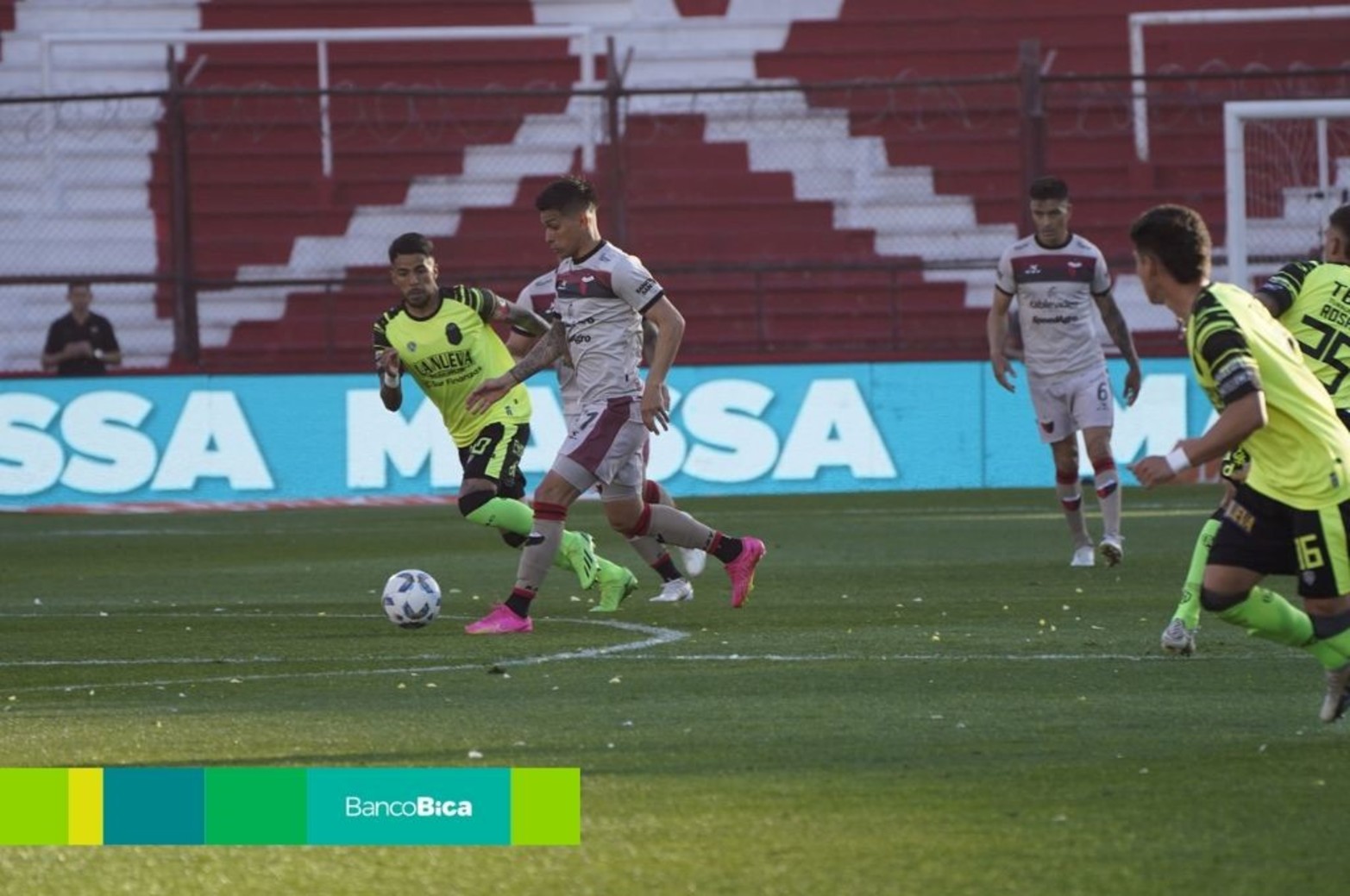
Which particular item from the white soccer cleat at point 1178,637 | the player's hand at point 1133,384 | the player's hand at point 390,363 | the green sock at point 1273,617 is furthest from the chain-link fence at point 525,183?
the green sock at point 1273,617

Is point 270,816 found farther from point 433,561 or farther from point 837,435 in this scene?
point 837,435

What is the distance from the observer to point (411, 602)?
1027 centimetres

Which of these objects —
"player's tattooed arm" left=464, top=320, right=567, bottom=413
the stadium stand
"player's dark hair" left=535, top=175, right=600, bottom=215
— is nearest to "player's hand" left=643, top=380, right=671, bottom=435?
"player's tattooed arm" left=464, top=320, right=567, bottom=413

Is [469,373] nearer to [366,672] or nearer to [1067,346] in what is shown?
[366,672]

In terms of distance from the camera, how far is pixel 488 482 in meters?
11.5

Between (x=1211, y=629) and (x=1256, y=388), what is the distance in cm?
348

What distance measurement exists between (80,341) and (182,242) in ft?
3.87

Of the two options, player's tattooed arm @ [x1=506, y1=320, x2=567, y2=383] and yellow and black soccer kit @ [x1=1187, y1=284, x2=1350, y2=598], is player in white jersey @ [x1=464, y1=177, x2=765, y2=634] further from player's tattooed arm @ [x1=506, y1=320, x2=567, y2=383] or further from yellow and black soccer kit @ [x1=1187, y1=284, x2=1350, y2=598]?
yellow and black soccer kit @ [x1=1187, y1=284, x2=1350, y2=598]

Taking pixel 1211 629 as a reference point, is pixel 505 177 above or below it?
above

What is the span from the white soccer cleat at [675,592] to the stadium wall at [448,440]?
7828 millimetres

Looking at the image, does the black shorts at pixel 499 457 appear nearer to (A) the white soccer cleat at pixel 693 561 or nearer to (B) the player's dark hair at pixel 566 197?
(A) the white soccer cleat at pixel 693 561

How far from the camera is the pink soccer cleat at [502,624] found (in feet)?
33.2

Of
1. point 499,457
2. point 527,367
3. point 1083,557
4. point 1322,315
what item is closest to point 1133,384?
point 1083,557

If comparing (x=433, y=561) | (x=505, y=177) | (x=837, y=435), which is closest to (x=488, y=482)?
(x=433, y=561)
